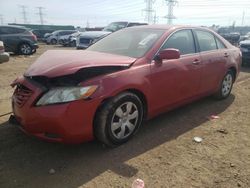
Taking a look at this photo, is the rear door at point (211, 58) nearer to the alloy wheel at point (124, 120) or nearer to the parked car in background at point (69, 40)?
the alloy wheel at point (124, 120)

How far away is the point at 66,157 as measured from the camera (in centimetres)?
341

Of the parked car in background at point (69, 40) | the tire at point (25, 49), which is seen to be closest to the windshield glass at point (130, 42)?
the tire at point (25, 49)

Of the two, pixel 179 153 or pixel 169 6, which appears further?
pixel 169 6

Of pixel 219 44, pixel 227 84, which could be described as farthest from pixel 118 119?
pixel 227 84

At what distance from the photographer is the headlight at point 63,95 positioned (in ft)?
10.1

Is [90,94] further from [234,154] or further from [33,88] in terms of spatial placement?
[234,154]

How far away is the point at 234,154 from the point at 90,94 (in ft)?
6.69

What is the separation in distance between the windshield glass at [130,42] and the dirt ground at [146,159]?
123 centimetres

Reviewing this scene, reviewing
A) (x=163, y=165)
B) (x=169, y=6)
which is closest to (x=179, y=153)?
(x=163, y=165)

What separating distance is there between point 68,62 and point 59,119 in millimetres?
782

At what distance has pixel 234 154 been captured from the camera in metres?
3.60

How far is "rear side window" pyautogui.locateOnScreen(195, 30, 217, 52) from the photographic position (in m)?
5.00

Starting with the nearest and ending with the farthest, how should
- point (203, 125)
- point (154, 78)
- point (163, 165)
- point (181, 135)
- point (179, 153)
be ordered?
1. point (163, 165)
2. point (179, 153)
3. point (154, 78)
4. point (181, 135)
5. point (203, 125)

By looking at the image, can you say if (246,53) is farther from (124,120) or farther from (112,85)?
(112,85)
